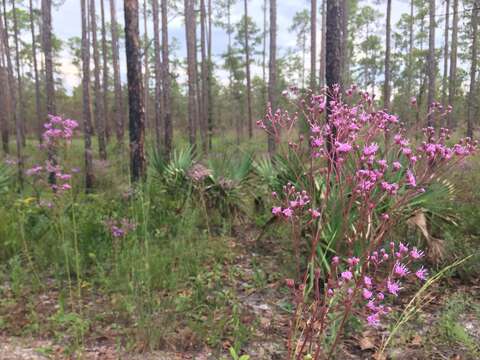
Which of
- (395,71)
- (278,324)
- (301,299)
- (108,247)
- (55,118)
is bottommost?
(278,324)

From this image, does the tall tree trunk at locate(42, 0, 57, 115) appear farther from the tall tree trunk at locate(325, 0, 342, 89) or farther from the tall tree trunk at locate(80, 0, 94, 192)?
the tall tree trunk at locate(325, 0, 342, 89)

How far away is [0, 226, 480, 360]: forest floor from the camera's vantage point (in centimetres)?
275

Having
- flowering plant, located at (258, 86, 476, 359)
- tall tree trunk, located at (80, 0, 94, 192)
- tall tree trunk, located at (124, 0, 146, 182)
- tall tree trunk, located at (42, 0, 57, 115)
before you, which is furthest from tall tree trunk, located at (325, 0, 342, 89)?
tall tree trunk, located at (80, 0, 94, 192)

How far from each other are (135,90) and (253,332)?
5055mm

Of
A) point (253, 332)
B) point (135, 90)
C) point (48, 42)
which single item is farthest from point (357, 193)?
point (48, 42)

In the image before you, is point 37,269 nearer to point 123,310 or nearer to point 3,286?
point 3,286

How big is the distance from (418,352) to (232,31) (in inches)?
1079

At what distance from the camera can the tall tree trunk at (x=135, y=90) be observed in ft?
21.3

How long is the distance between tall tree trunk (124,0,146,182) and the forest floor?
321 cm

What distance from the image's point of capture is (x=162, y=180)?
238 inches

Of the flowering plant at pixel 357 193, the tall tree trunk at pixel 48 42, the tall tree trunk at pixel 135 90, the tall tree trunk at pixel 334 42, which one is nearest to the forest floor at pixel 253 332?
the flowering plant at pixel 357 193

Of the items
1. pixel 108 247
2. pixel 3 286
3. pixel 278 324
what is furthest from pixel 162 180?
pixel 278 324

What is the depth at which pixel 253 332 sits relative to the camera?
A: 3.05 m

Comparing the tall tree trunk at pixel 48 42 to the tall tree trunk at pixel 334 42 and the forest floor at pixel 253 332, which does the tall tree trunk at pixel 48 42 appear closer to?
the forest floor at pixel 253 332
